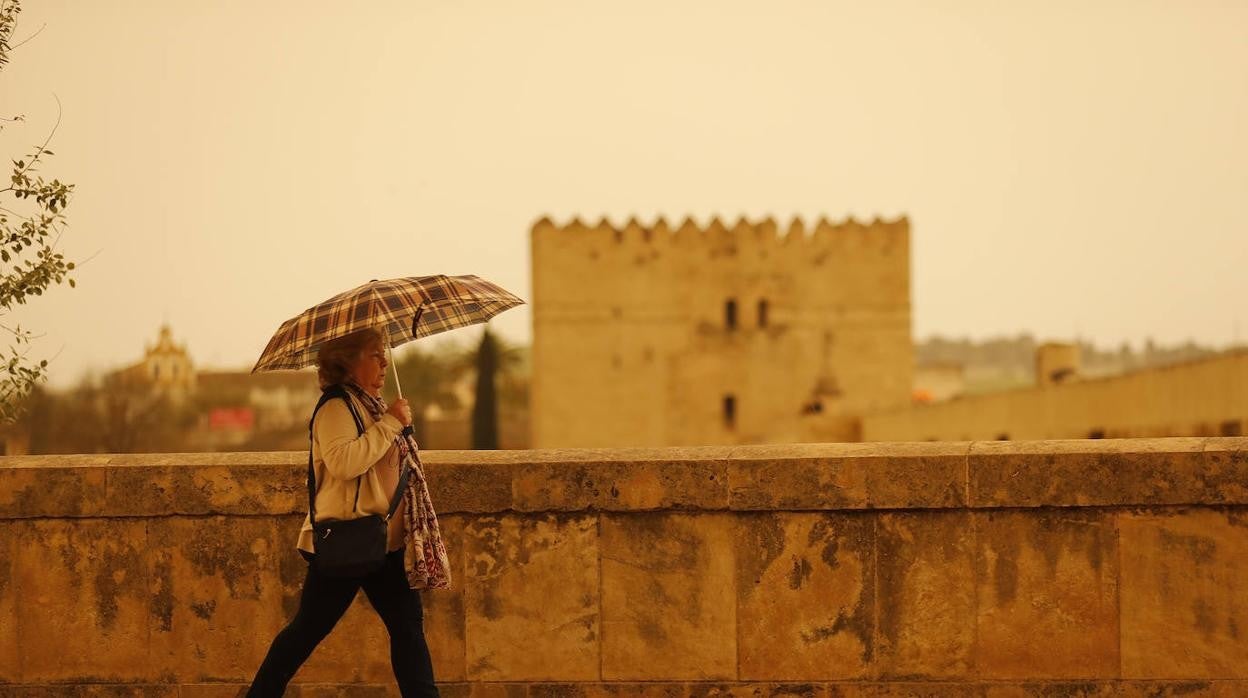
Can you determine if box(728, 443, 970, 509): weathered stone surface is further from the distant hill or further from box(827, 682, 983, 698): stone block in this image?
the distant hill

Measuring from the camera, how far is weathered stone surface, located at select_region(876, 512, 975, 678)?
5434mm

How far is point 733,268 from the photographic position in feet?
159

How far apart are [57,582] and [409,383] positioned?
86247 millimetres

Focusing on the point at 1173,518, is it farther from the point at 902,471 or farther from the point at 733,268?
the point at 733,268

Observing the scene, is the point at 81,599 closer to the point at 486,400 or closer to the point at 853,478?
the point at 853,478

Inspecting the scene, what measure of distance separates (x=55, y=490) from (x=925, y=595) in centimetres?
325

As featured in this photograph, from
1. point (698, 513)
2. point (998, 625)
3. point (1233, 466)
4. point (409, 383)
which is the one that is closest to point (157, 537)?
point (698, 513)

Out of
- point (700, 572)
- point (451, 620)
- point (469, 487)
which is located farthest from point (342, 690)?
point (700, 572)

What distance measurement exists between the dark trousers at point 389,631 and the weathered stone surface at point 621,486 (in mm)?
930

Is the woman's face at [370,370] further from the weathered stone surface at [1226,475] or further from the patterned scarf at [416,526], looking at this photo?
the weathered stone surface at [1226,475]

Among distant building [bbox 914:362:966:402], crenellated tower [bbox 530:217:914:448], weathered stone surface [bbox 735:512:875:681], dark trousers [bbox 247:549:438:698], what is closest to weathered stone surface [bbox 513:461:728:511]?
weathered stone surface [bbox 735:512:875:681]

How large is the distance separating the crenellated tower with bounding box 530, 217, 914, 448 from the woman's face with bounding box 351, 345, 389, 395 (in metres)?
42.1

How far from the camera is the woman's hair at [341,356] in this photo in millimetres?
4676

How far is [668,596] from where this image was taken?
18.3ft
